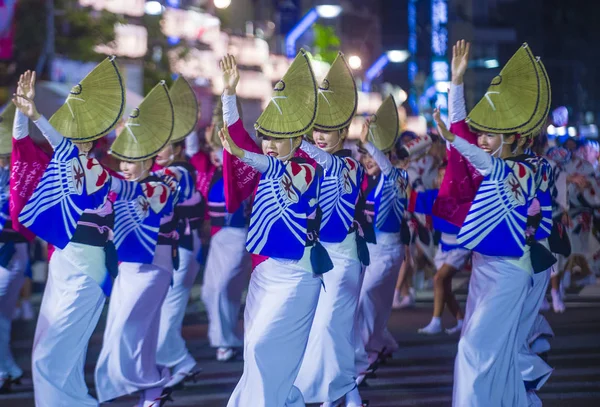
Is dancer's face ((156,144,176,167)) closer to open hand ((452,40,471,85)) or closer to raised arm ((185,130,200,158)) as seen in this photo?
raised arm ((185,130,200,158))

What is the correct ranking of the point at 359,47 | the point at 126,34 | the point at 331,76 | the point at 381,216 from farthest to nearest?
the point at 359,47, the point at 126,34, the point at 381,216, the point at 331,76

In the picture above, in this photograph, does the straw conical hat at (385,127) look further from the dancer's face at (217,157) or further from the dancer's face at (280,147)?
the dancer's face at (280,147)

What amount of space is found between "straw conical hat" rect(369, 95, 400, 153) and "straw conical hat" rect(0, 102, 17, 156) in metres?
2.88

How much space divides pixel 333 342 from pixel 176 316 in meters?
2.07

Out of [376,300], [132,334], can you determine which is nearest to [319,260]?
[132,334]

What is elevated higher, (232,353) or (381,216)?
(381,216)

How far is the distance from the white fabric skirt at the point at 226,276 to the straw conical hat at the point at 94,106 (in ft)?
11.7

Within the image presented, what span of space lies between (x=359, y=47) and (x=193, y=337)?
78132 mm

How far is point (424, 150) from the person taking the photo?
10930 millimetres

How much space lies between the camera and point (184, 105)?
359 inches

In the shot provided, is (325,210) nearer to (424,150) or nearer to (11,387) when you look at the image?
(11,387)

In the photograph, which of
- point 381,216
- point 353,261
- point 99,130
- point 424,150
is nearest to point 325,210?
point 353,261

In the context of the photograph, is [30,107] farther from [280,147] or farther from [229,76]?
[280,147]

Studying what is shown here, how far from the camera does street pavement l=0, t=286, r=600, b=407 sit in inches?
310
